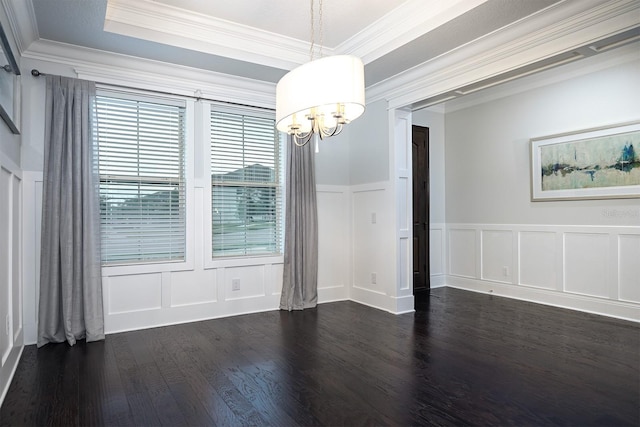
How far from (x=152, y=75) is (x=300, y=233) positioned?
2209 millimetres

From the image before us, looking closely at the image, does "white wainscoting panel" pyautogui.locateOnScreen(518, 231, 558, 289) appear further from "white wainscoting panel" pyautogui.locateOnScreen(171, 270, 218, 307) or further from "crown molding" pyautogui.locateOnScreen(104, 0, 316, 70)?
"white wainscoting panel" pyautogui.locateOnScreen(171, 270, 218, 307)

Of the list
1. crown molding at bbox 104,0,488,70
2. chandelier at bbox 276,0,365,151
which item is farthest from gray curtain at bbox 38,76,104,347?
chandelier at bbox 276,0,365,151

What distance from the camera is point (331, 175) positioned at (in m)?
4.93

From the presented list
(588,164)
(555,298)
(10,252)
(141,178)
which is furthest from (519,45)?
(10,252)

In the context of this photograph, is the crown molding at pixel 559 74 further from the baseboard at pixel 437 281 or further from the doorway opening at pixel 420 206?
the baseboard at pixel 437 281

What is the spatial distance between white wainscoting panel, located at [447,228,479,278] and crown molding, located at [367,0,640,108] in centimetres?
237

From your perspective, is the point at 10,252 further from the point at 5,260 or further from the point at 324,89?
the point at 324,89

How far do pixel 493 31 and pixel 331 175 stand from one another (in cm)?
237

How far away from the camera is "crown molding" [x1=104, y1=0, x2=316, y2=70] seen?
10.5 ft

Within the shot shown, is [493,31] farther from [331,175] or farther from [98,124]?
[98,124]

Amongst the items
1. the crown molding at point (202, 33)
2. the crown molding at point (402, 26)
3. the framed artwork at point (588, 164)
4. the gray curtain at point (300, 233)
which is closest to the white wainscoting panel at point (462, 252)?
the framed artwork at point (588, 164)

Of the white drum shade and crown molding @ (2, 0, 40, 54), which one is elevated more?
crown molding @ (2, 0, 40, 54)

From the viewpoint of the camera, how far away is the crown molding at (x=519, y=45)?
8.55 feet

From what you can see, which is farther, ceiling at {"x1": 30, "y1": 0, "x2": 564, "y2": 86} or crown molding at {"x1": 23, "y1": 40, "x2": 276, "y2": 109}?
crown molding at {"x1": 23, "y1": 40, "x2": 276, "y2": 109}
